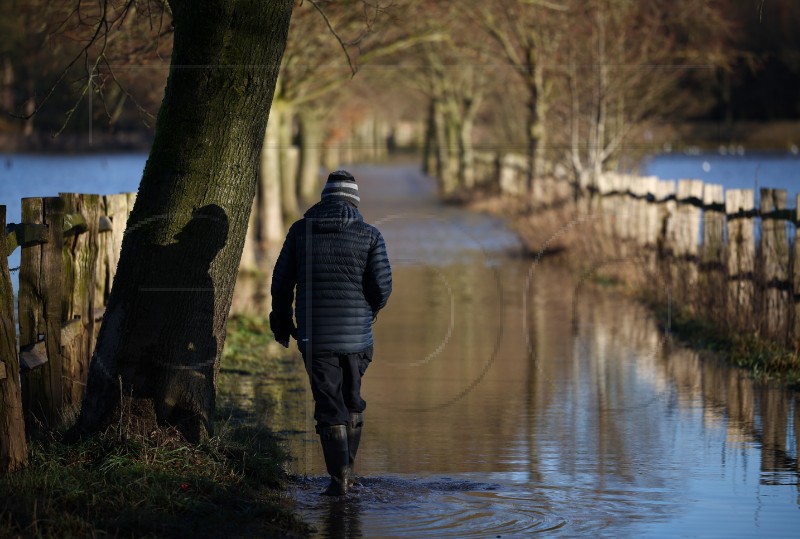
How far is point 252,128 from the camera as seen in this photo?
29.6 feet

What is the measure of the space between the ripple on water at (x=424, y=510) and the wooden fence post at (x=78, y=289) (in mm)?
2431

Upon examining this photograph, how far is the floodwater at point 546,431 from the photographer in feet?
26.9

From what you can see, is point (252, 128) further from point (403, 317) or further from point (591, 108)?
point (591, 108)

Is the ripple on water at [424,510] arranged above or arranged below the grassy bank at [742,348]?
below

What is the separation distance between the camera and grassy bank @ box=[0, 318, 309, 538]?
23.6ft

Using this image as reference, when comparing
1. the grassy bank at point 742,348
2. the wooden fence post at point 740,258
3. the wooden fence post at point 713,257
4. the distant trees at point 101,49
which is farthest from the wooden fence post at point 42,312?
the wooden fence post at point 713,257

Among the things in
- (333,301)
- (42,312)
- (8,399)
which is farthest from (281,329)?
(42,312)

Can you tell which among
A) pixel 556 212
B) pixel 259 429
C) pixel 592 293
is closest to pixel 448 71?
pixel 556 212

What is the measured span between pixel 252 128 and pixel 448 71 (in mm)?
46094

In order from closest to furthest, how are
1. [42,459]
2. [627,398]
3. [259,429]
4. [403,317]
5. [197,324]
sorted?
1. [42,459]
2. [197,324]
3. [259,429]
4. [627,398]
5. [403,317]

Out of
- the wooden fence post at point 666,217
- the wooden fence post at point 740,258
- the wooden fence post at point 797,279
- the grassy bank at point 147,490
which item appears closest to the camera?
the grassy bank at point 147,490

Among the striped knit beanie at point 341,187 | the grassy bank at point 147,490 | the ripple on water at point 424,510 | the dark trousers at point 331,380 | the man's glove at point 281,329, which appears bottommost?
the ripple on water at point 424,510

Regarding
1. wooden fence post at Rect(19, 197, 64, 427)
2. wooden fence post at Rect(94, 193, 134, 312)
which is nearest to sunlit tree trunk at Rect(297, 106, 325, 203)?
wooden fence post at Rect(94, 193, 134, 312)

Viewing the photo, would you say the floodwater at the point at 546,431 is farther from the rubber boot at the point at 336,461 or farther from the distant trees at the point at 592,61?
the distant trees at the point at 592,61
